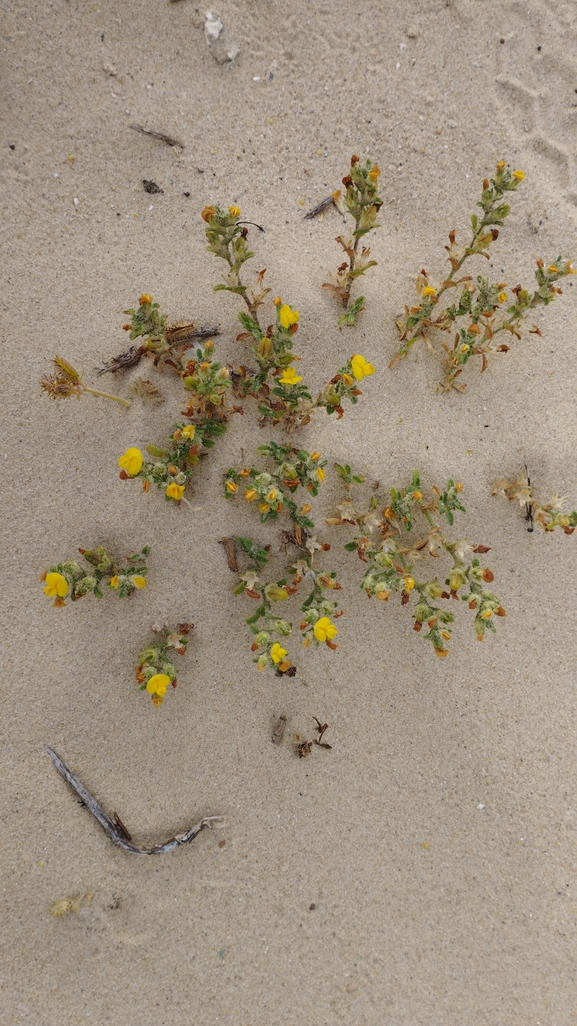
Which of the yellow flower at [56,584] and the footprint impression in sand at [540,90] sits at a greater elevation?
the footprint impression in sand at [540,90]

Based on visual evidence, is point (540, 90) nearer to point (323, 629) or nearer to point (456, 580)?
point (456, 580)

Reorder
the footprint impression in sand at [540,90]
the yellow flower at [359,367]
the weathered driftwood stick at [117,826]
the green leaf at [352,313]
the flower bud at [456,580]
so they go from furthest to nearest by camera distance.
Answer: the footprint impression in sand at [540,90]
the green leaf at [352,313]
the weathered driftwood stick at [117,826]
the flower bud at [456,580]
the yellow flower at [359,367]

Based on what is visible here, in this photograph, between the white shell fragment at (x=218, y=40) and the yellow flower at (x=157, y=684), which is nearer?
the yellow flower at (x=157, y=684)

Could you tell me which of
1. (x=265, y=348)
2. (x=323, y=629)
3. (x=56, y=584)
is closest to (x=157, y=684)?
(x=56, y=584)

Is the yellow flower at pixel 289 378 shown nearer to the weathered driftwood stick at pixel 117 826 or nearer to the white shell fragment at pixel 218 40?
the white shell fragment at pixel 218 40

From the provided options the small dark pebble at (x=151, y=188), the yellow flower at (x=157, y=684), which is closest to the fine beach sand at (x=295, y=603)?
the small dark pebble at (x=151, y=188)

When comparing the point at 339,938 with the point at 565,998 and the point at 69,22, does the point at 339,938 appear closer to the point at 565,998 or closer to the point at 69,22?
the point at 565,998
